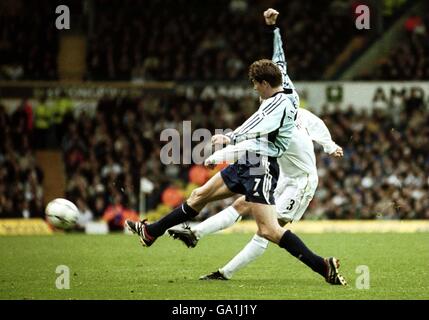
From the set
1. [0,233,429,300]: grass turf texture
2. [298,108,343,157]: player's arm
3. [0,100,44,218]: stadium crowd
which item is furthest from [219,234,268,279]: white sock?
[0,100,44,218]: stadium crowd

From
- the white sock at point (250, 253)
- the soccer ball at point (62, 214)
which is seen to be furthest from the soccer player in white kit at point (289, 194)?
the soccer ball at point (62, 214)

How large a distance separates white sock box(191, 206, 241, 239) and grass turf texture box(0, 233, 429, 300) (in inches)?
20.9

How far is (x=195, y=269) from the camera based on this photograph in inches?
458

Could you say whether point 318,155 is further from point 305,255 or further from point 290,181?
point 305,255

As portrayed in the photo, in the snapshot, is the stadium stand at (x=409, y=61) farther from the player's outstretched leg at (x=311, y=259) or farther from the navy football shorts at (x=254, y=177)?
the player's outstretched leg at (x=311, y=259)

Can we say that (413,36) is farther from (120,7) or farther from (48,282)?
(48,282)

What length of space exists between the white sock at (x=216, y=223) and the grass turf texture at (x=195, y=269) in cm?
53

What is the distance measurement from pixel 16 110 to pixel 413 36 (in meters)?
10.8

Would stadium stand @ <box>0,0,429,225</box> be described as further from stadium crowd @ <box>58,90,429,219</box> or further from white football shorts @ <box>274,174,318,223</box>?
white football shorts @ <box>274,174,318,223</box>

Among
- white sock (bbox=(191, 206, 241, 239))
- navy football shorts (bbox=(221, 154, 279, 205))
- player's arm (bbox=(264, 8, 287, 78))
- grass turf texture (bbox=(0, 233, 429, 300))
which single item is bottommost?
grass turf texture (bbox=(0, 233, 429, 300))

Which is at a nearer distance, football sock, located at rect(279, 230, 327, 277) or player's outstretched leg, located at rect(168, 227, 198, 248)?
football sock, located at rect(279, 230, 327, 277)

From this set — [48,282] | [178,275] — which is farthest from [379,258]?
[48,282]

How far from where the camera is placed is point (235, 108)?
25453 mm

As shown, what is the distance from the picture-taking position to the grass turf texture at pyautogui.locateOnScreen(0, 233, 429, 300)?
9172 millimetres
